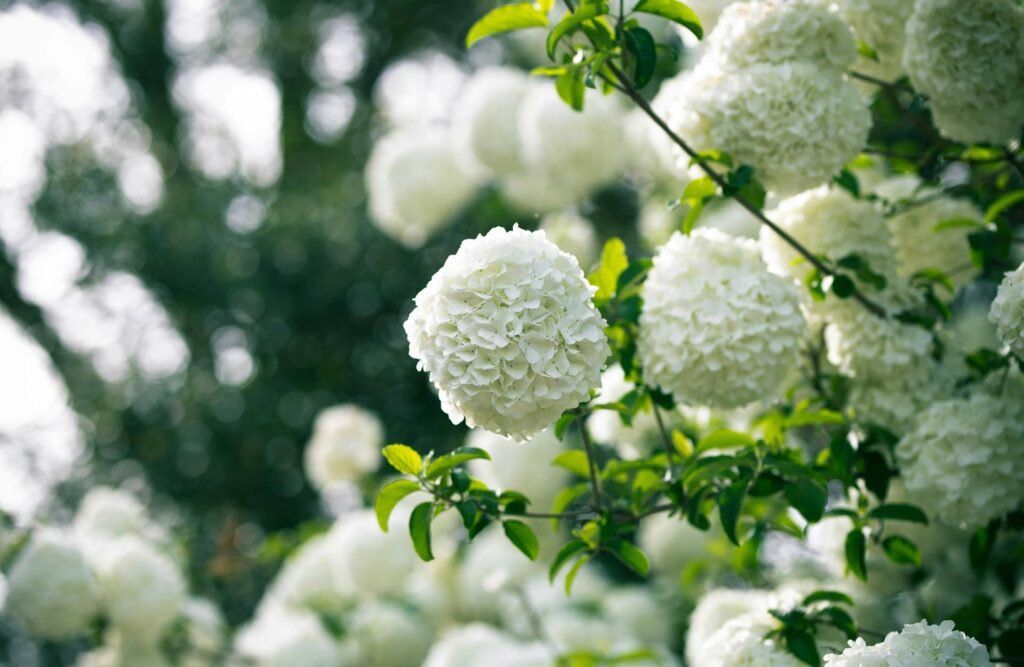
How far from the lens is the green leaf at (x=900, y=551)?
1.68 meters

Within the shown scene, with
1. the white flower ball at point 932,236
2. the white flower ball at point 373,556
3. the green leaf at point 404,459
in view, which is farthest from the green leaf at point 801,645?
the white flower ball at point 373,556

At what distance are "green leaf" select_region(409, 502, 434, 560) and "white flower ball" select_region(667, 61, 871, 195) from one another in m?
0.76

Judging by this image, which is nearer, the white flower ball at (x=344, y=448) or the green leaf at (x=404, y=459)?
the green leaf at (x=404, y=459)

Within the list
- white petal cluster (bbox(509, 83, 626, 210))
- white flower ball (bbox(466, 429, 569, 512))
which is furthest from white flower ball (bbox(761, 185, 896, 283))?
white petal cluster (bbox(509, 83, 626, 210))

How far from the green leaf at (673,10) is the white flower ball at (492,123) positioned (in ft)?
5.13

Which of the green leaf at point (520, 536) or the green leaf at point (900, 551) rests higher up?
the green leaf at point (520, 536)

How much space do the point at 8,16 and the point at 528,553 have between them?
18.9 ft

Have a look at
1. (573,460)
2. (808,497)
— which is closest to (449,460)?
(573,460)

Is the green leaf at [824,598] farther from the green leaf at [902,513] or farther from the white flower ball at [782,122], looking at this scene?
the white flower ball at [782,122]

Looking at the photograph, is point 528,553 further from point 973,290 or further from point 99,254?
point 99,254

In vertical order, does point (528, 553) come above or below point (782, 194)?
below

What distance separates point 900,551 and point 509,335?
0.92 metres

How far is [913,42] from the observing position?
1.62m

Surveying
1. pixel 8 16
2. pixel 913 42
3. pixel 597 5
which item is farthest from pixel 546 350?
pixel 8 16
